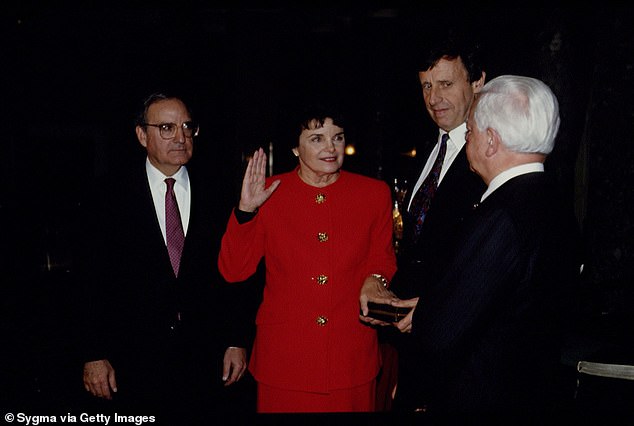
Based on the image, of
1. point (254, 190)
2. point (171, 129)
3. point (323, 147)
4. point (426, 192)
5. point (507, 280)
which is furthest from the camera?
point (426, 192)

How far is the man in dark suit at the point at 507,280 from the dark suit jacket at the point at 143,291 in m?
Result: 1.06

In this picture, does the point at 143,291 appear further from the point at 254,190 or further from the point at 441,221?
the point at 441,221

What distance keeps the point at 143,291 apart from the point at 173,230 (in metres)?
0.28

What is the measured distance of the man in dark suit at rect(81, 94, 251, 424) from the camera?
2250 millimetres

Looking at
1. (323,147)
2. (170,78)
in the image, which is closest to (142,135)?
(323,147)

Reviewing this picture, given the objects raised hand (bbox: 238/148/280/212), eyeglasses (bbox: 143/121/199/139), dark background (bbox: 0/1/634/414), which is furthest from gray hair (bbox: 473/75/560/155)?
dark background (bbox: 0/1/634/414)

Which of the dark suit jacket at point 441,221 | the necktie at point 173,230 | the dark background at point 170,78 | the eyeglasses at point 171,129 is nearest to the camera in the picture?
the dark suit jacket at point 441,221

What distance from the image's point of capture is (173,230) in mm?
2305

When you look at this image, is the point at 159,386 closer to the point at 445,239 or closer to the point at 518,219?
the point at 445,239

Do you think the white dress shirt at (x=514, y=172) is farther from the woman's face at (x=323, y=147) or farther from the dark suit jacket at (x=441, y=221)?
the woman's face at (x=323, y=147)

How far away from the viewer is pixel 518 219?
58.3 inches

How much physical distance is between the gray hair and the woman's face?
0.82 metres

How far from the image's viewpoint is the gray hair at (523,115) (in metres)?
1.55

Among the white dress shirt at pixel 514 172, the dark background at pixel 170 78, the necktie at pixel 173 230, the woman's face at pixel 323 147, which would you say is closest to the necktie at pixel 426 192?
the woman's face at pixel 323 147
